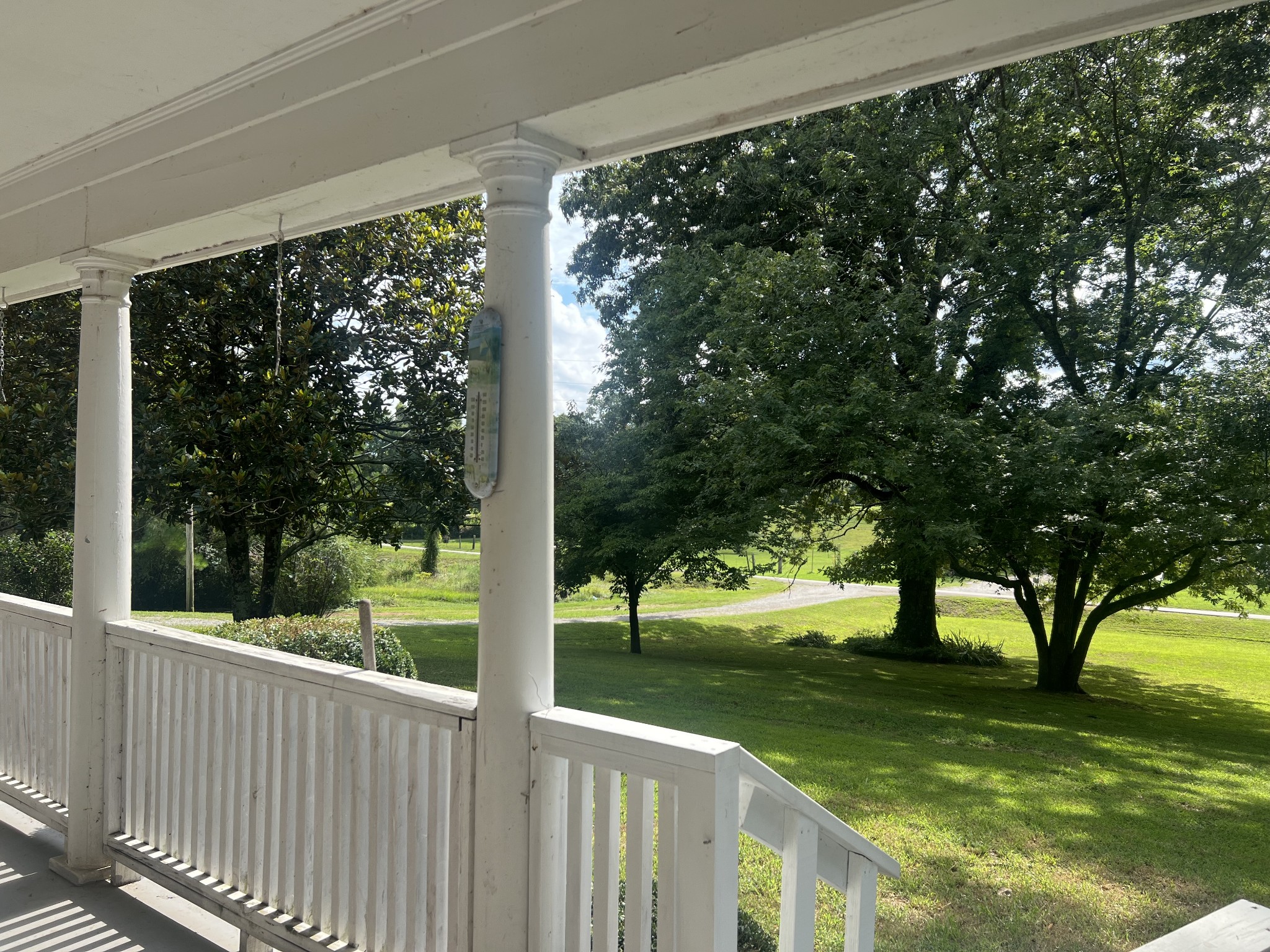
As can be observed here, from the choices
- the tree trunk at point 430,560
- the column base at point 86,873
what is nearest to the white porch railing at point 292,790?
the column base at point 86,873

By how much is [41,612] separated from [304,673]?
63.3 inches

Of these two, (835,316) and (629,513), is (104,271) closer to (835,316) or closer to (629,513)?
(835,316)

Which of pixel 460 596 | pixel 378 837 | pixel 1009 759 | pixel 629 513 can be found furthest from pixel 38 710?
pixel 460 596

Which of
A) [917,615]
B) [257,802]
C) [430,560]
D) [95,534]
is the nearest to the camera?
[257,802]

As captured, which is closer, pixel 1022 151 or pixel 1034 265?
pixel 1034 265

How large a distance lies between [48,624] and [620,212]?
34.3 ft

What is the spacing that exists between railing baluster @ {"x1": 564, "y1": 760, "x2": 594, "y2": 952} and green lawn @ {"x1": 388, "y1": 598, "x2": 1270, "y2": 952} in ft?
7.60

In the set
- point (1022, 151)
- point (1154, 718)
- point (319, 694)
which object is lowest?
point (1154, 718)

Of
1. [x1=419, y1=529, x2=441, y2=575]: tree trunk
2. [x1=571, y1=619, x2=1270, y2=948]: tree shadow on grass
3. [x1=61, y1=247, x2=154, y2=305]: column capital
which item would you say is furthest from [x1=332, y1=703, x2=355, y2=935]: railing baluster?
[x1=419, y1=529, x2=441, y2=575]: tree trunk

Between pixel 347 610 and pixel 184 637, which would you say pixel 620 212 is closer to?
pixel 347 610

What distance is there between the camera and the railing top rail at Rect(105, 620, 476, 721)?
1.81 meters

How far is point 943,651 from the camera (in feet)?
37.2

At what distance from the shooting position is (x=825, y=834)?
158 cm

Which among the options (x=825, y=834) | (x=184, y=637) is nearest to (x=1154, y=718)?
(x=825, y=834)
